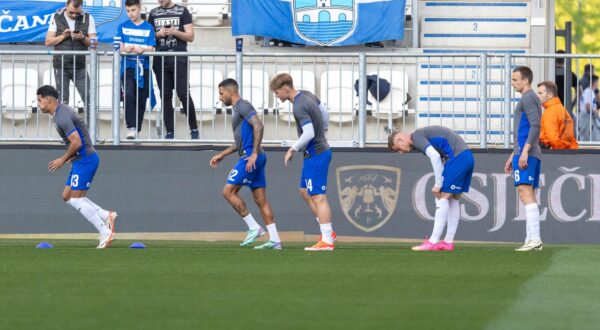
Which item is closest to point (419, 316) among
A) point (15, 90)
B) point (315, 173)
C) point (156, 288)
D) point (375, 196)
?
point (156, 288)

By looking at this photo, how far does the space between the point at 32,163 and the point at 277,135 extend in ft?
11.0

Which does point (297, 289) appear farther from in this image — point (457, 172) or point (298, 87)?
point (298, 87)

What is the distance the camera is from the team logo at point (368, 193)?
19.5 metres

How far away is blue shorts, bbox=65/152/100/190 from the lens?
1678cm

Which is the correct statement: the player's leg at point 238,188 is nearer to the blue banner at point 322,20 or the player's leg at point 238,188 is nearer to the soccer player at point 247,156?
the soccer player at point 247,156

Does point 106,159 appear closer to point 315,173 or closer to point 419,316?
point 315,173

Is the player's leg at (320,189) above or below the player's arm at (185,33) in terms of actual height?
below

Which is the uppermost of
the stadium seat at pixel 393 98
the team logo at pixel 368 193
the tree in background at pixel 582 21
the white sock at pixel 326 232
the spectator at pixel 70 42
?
the tree in background at pixel 582 21

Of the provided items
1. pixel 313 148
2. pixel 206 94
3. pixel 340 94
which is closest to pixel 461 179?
pixel 313 148

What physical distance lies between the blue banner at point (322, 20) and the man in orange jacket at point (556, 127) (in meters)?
4.02

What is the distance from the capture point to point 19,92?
19781mm

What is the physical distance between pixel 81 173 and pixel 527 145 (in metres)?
5.15

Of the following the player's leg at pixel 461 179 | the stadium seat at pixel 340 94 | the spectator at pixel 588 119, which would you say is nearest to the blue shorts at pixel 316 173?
the player's leg at pixel 461 179

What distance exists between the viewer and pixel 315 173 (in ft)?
53.1
